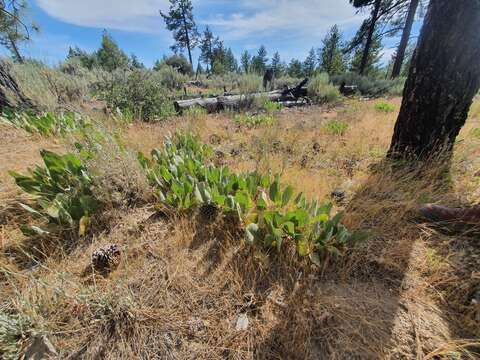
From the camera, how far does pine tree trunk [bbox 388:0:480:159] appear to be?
193 centimetres

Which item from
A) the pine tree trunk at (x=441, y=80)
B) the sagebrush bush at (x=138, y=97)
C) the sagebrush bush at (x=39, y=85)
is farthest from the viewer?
the sagebrush bush at (x=138, y=97)

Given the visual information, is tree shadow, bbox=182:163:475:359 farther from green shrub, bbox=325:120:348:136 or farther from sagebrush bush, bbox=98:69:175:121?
sagebrush bush, bbox=98:69:175:121

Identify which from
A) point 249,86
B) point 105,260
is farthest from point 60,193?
point 249,86

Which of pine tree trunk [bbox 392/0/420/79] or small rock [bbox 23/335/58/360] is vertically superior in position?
pine tree trunk [bbox 392/0/420/79]

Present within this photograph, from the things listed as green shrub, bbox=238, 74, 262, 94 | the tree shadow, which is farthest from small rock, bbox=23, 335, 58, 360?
green shrub, bbox=238, 74, 262, 94

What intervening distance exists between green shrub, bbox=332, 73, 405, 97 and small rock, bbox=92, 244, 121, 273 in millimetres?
11284

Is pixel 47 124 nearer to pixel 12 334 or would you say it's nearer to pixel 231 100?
pixel 12 334

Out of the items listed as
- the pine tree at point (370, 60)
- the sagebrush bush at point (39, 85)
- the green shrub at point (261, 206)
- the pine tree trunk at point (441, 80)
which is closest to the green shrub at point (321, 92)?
the pine tree trunk at point (441, 80)

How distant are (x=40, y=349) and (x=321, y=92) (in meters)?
9.02

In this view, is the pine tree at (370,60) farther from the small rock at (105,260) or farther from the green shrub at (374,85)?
the small rock at (105,260)

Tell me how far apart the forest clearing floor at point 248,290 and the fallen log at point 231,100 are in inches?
179

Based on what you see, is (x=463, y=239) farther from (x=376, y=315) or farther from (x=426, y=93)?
(x=426, y=93)

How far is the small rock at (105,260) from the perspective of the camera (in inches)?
53.9

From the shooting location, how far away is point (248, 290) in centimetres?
125
